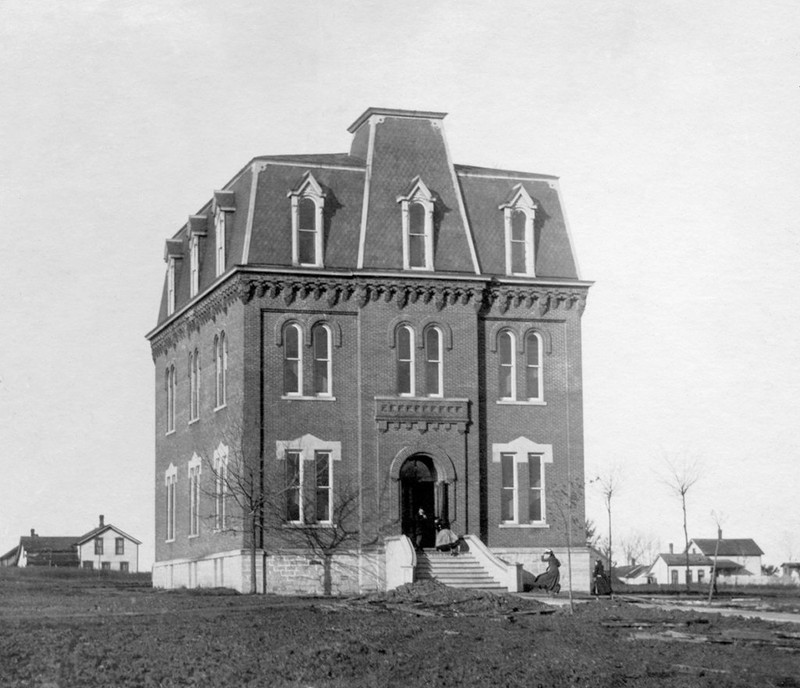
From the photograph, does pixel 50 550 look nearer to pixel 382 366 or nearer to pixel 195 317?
pixel 195 317

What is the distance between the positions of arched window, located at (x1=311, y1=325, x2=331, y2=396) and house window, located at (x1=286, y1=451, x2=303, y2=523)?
2.12 m

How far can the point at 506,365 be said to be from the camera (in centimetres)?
4725

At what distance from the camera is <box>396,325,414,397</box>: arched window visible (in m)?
45.9

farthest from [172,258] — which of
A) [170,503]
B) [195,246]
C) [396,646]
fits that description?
[396,646]

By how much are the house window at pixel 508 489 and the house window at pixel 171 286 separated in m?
14.1

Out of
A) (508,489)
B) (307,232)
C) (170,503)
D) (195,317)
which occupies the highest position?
(307,232)

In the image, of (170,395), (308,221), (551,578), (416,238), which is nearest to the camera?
(551,578)

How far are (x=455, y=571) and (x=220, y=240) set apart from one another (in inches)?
515

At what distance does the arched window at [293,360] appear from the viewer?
4506 centimetres

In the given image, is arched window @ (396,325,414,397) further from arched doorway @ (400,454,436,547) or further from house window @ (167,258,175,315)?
house window @ (167,258,175,315)

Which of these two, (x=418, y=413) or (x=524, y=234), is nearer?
(x=418, y=413)

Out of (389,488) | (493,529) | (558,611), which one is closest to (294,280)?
(389,488)

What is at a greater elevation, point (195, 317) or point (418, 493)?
point (195, 317)

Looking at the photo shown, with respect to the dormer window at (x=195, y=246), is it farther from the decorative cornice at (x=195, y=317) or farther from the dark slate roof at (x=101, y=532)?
the dark slate roof at (x=101, y=532)
